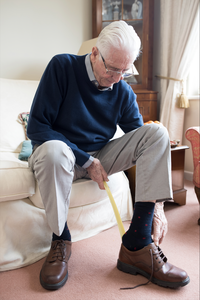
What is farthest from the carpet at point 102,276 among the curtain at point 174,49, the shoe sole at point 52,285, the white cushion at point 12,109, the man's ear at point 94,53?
the curtain at point 174,49

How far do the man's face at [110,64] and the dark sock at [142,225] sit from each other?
1.78 feet

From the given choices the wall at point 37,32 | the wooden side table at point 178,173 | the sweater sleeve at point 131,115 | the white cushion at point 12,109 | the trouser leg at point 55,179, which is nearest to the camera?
the trouser leg at point 55,179

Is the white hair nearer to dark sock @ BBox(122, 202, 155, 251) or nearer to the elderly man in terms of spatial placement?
the elderly man

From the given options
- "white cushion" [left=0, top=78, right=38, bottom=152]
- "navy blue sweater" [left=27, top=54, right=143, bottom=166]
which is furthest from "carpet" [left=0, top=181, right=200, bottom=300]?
"white cushion" [left=0, top=78, right=38, bottom=152]

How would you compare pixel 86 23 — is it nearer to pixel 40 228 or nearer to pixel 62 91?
pixel 62 91

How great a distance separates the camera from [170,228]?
1.56 metres

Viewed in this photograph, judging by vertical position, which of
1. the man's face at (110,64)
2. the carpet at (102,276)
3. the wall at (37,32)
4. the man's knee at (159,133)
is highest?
the wall at (37,32)

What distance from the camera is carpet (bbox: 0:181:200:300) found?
38.8 inches

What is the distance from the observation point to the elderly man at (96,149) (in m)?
1.01

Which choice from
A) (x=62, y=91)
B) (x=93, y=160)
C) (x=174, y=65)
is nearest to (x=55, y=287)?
(x=93, y=160)

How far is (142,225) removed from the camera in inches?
41.5

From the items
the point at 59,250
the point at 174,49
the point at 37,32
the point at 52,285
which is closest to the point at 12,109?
the point at 37,32

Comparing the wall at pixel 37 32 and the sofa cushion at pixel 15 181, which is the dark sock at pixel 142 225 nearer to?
the sofa cushion at pixel 15 181

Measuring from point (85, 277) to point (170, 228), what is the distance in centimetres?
68
